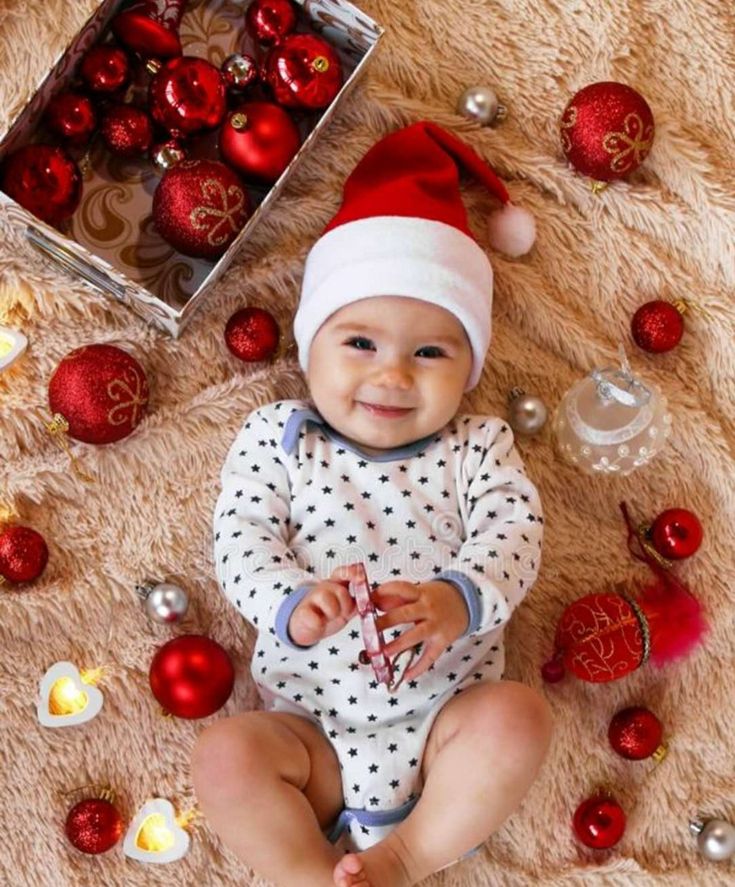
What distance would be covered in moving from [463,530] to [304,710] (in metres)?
0.29

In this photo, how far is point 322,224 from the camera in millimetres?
1609

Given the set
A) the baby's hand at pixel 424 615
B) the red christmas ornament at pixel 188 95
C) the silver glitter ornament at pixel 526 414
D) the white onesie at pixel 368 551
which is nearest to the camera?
the baby's hand at pixel 424 615

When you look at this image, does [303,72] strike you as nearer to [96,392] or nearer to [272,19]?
[272,19]

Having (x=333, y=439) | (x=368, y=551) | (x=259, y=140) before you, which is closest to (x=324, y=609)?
(x=368, y=551)

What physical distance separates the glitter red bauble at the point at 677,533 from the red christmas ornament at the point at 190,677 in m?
0.59

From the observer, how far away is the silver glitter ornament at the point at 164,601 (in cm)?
151

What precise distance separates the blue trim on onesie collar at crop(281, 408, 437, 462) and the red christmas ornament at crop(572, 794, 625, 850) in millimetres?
506

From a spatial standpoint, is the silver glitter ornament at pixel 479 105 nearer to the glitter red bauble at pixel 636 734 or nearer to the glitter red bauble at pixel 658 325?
the glitter red bauble at pixel 658 325

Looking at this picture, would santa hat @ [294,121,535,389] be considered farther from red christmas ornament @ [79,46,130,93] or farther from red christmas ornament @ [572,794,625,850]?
red christmas ornament @ [572,794,625,850]

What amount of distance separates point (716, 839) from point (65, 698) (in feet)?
2.77

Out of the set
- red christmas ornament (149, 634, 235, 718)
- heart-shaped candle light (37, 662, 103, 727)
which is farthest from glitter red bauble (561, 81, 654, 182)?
heart-shaped candle light (37, 662, 103, 727)

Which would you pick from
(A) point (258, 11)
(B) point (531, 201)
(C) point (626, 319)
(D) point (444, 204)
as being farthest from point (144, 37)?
(C) point (626, 319)

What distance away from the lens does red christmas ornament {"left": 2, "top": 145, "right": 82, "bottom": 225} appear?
146 cm

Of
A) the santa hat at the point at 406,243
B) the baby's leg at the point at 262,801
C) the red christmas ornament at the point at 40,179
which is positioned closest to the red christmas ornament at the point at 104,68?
the red christmas ornament at the point at 40,179
